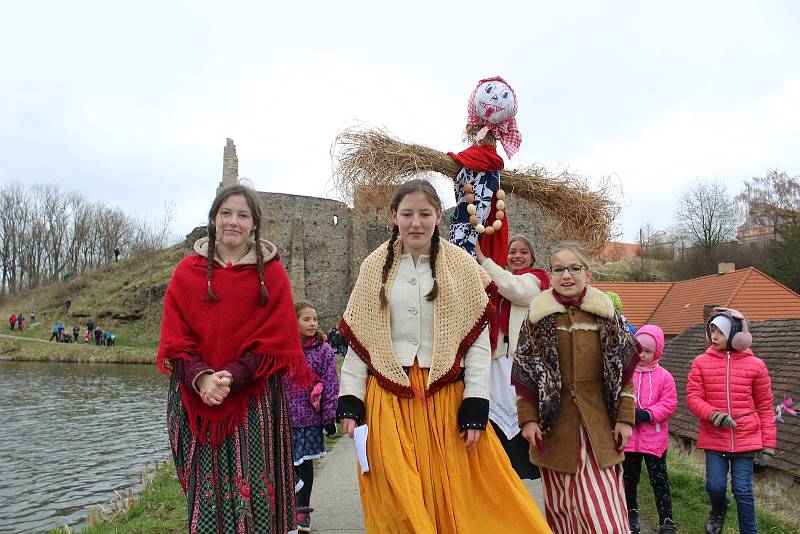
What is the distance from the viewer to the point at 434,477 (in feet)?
8.46

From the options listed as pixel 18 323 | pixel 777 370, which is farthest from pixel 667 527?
pixel 18 323

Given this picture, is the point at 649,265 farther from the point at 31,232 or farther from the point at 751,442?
the point at 31,232

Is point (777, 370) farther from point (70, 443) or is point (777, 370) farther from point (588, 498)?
point (70, 443)

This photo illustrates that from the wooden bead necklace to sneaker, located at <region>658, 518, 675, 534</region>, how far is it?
2376 mm

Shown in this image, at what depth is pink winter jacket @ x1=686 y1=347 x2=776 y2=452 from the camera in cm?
393

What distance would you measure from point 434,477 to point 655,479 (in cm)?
240

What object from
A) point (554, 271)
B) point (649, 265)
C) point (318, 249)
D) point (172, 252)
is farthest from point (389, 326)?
point (649, 265)

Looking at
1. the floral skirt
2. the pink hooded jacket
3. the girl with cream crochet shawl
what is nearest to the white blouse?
the girl with cream crochet shawl

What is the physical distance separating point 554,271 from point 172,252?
144 ft

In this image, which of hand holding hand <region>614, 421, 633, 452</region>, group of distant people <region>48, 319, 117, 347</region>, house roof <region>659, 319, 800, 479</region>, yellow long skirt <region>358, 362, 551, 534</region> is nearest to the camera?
yellow long skirt <region>358, 362, 551, 534</region>

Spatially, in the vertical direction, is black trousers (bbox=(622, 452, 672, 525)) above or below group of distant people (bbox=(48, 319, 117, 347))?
above

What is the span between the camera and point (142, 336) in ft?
109

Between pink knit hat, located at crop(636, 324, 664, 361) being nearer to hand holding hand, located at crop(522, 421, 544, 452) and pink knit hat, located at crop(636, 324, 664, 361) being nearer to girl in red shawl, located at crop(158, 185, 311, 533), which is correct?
hand holding hand, located at crop(522, 421, 544, 452)

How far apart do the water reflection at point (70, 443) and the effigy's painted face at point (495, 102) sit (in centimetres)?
667
